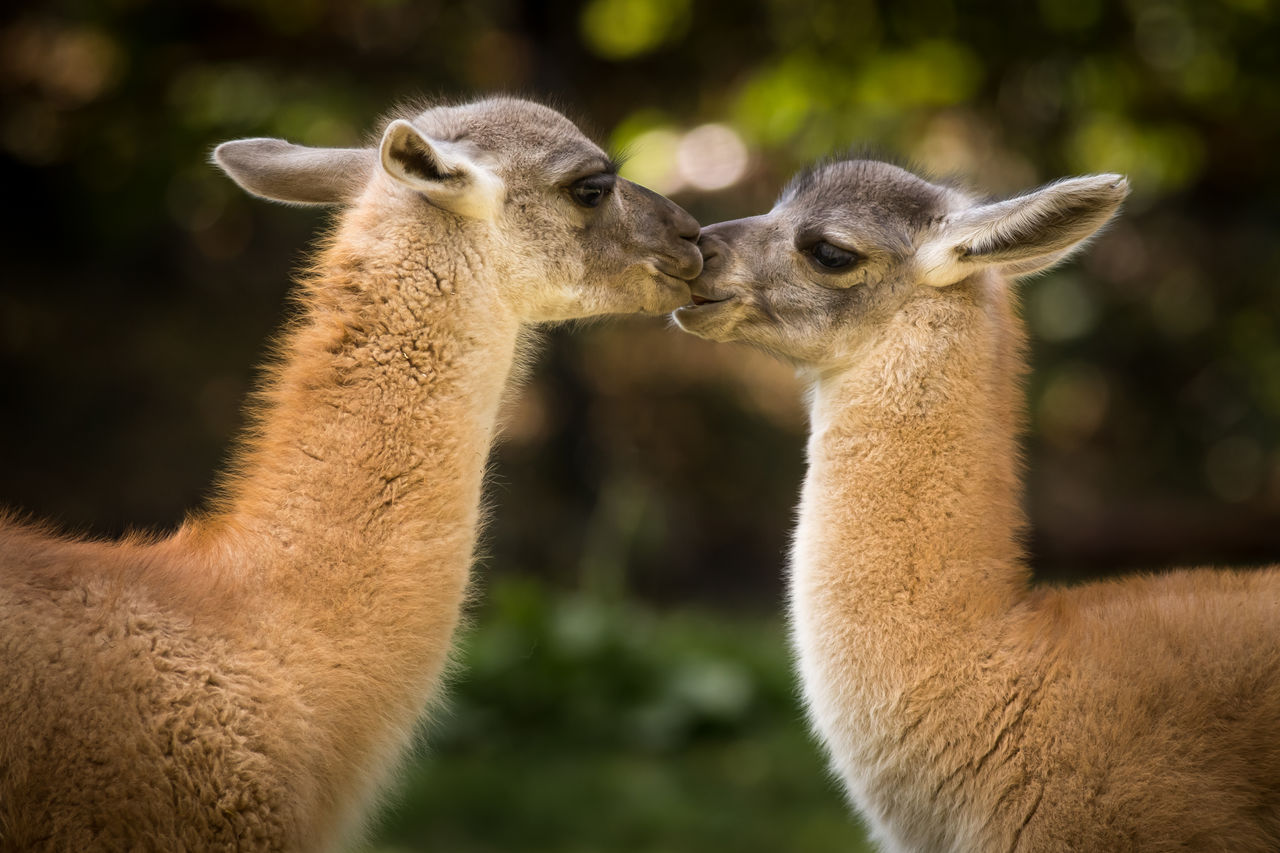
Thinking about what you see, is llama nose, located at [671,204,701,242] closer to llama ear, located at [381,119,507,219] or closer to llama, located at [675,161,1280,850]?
llama, located at [675,161,1280,850]

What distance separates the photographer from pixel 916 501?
334 cm

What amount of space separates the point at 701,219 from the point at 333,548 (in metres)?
7.06

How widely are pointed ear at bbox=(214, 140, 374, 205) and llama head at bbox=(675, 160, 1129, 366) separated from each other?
112cm

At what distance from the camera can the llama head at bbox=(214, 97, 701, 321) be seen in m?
3.37

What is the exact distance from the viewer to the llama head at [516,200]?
Result: 3.37m

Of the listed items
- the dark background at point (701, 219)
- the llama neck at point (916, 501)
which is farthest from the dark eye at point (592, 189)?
the dark background at point (701, 219)

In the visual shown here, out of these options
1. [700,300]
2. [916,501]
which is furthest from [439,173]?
[916,501]

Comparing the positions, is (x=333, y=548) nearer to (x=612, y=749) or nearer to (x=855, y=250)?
(x=855, y=250)

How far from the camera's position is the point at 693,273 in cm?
387

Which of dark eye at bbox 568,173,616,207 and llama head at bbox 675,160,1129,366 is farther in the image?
dark eye at bbox 568,173,616,207

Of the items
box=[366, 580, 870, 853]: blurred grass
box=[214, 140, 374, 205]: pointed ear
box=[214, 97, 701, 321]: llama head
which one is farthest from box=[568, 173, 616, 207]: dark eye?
box=[366, 580, 870, 853]: blurred grass

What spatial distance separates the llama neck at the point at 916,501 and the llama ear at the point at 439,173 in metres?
1.17

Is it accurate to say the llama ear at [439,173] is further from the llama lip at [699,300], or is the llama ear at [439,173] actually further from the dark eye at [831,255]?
the dark eye at [831,255]

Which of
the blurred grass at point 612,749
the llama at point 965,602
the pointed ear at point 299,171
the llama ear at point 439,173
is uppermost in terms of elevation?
the llama ear at point 439,173
